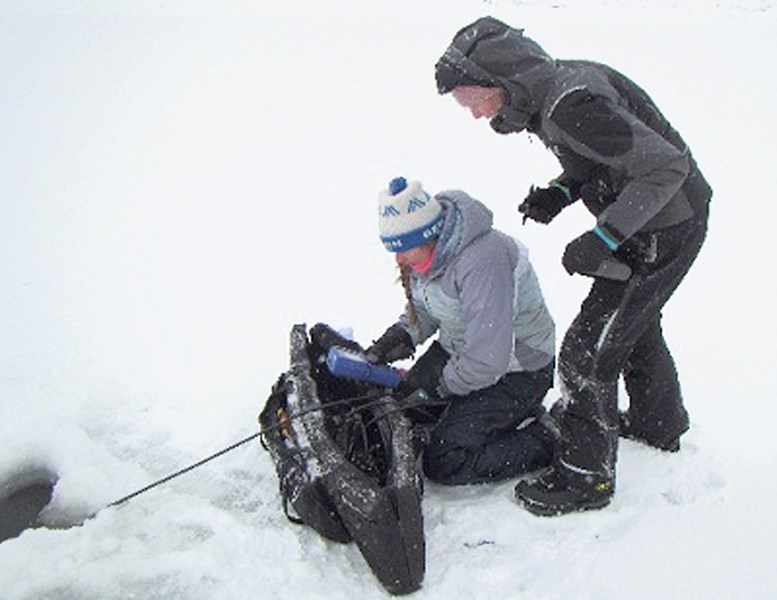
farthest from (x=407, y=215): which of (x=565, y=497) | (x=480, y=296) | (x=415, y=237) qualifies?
(x=565, y=497)

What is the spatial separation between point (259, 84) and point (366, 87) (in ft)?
5.38

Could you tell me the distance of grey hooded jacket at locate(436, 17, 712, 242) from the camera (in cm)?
237

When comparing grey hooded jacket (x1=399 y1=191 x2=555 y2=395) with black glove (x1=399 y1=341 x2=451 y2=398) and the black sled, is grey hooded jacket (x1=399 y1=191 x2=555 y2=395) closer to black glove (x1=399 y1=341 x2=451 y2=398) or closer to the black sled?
black glove (x1=399 y1=341 x2=451 y2=398)

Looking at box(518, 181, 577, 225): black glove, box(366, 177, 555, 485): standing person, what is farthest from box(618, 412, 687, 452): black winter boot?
box(518, 181, 577, 225): black glove

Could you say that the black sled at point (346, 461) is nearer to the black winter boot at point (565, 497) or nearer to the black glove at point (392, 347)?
the black glove at point (392, 347)

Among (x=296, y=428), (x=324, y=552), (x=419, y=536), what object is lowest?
(x=324, y=552)

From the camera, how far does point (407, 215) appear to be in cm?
290

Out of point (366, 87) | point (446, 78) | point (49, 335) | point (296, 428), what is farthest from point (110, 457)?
point (366, 87)

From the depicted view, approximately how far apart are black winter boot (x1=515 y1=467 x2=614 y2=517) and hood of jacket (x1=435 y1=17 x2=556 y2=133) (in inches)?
62.0

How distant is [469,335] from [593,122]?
1069 mm

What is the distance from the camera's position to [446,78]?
8.57 ft

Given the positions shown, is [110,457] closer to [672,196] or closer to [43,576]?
[43,576]

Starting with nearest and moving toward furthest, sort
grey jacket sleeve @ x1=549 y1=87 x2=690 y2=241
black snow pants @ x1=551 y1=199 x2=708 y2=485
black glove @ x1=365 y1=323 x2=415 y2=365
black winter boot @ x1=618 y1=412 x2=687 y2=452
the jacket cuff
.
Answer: grey jacket sleeve @ x1=549 y1=87 x2=690 y2=241 < the jacket cuff < black snow pants @ x1=551 y1=199 x2=708 y2=485 < black winter boot @ x1=618 y1=412 x2=687 y2=452 < black glove @ x1=365 y1=323 x2=415 y2=365

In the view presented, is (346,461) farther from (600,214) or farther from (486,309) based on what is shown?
(600,214)
